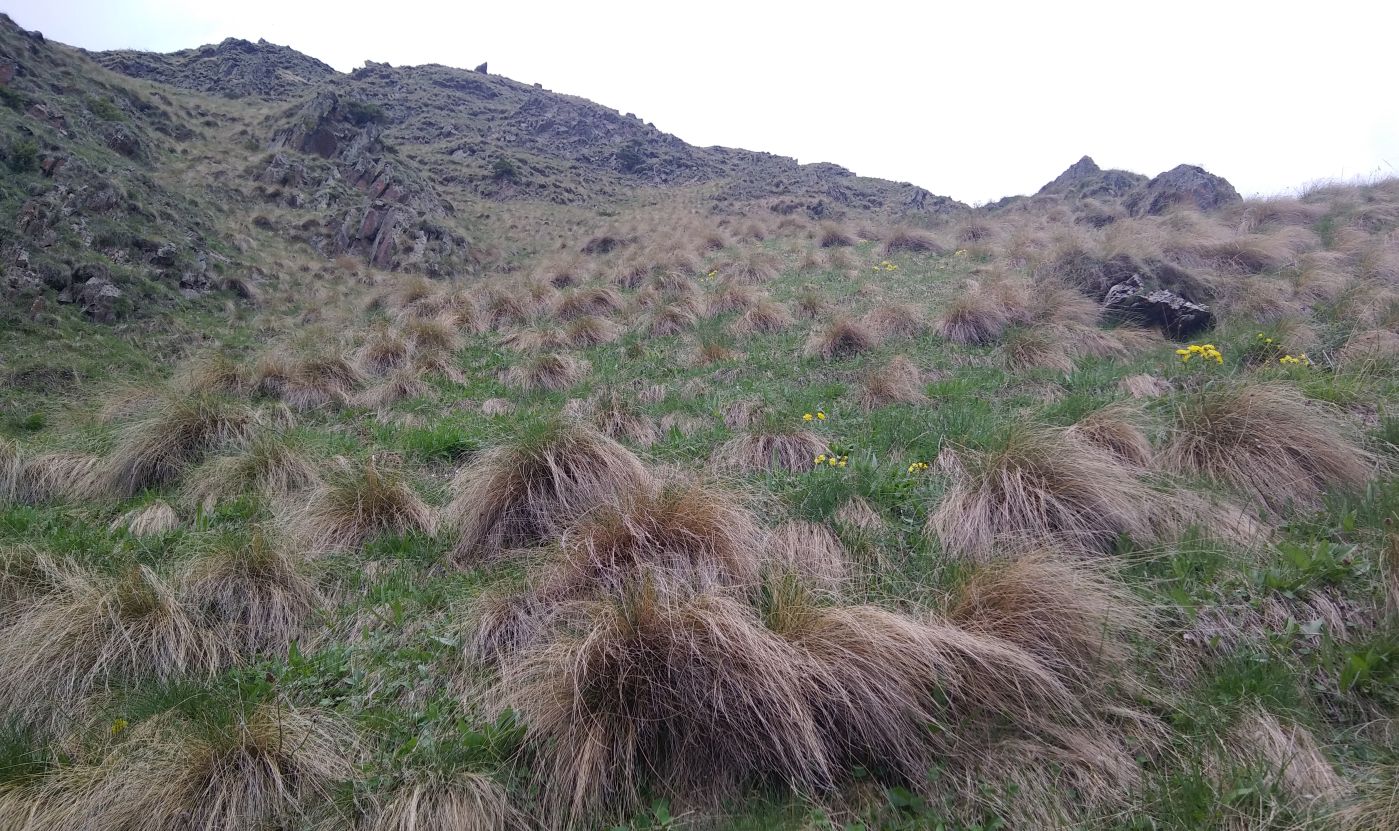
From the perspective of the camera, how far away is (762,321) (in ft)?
29.5

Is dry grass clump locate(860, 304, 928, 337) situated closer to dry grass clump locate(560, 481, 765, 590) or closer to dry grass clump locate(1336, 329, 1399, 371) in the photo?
dry grass clump locate(1336, 329, 1399, 371)

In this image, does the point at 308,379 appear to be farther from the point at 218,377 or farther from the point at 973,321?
the point at 973,321

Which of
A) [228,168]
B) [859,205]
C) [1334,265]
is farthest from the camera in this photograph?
[859,205]

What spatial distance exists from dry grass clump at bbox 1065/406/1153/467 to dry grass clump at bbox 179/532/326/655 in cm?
481

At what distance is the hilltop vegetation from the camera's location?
2152 mm

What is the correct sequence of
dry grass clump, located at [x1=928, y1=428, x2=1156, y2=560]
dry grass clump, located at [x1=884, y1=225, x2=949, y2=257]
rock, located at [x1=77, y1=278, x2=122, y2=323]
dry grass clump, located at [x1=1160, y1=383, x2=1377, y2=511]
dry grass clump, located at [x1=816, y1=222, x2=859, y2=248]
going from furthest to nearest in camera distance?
1. dry grass clump, located at [x1=816, y1=222, x2=859, y2=248]
2. dry grass clump, located at [x1=884, y1=225, x2=949, y2=257]
3. rock, located at [x1=77, y1=278, x2=122, y2=323]
4. dry grass clump, located at [x1=1160, y1=383, x2=1377, y2=511]
5. dry grass clump, located at [x1=928, y1=428, x2=1156, y2=560]

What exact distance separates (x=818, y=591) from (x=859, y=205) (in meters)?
33.1

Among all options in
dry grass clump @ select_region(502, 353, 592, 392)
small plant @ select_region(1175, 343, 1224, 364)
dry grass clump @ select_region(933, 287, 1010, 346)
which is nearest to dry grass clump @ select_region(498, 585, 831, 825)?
dry grass clump @ select_region(502, 353, 592, 392)

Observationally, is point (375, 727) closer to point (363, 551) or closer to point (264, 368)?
point (363, 551)

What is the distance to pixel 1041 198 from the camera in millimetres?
25078

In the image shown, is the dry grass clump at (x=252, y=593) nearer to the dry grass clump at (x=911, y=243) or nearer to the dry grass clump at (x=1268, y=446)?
the dry grass clump at (x=1268, y=446)

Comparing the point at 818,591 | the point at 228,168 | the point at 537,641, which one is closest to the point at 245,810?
the point at 537,641

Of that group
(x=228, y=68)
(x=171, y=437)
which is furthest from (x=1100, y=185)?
(x=228, y=68)

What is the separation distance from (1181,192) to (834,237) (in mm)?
11311
